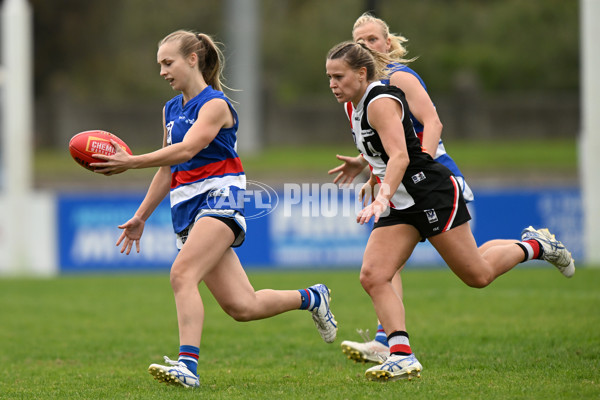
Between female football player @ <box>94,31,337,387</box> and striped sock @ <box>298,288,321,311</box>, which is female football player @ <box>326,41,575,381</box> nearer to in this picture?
striped sock @ <box>298,288,321,311</box>

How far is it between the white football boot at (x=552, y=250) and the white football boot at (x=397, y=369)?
5.05 ft

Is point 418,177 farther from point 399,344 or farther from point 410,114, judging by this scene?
point 399,344

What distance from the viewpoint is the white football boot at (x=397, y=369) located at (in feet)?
17.6

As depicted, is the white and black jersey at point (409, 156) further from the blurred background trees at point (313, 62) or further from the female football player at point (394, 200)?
the blurred background trees at point (313, 62)

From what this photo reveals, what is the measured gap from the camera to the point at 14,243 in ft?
49.1

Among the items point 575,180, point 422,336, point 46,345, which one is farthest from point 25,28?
point 575,180

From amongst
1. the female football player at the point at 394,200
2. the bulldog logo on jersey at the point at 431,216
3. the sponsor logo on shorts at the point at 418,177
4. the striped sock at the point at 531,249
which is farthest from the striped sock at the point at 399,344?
the striped sock at the point at 531,249

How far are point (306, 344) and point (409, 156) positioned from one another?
2651mm

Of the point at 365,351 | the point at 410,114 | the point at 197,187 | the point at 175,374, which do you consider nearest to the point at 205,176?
the point at 197,187

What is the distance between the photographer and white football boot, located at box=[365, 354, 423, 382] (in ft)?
17.6

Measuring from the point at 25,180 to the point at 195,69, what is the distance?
34.3ft

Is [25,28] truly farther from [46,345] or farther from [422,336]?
[422,336]

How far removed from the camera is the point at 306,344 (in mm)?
7629

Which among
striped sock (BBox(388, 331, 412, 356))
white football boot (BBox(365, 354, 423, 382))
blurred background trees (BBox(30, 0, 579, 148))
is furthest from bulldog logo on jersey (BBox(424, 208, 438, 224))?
blurred background trees (BBox(30, 0, 579, 148))
